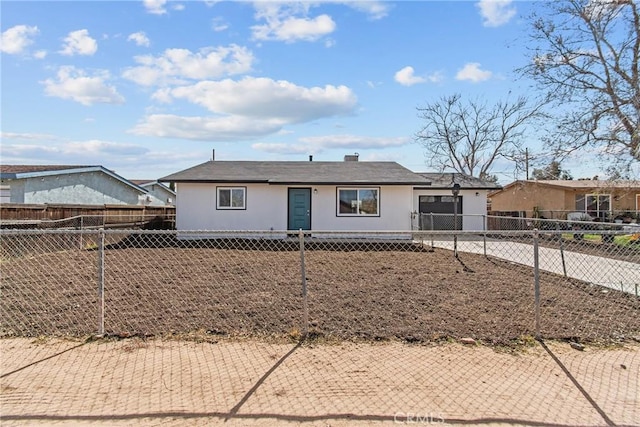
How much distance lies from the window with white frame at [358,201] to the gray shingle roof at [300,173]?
1.75ft

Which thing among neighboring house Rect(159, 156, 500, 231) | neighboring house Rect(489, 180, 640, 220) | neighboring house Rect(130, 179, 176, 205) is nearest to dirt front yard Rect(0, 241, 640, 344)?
neighboring house Rect(159, 156, 500, 231)

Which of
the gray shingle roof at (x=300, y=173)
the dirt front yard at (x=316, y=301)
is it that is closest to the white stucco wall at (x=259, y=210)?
the gray shingle roof at (x=300, y=173)

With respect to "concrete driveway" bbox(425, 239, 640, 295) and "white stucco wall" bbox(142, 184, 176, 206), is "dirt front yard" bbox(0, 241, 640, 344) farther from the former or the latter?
"white stucco wall" bbox(142, 184, 176, 206)

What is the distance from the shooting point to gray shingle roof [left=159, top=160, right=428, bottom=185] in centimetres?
1506

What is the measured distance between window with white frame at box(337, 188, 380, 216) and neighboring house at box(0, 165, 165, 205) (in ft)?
45.9

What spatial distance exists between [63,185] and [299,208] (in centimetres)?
1275

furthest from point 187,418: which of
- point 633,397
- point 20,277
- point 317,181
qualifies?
point 317,181

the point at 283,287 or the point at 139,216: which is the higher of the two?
the point at 139,216

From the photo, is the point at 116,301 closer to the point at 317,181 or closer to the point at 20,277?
the point at 20,277

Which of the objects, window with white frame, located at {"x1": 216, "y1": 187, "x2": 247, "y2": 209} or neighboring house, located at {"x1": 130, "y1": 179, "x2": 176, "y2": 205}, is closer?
window with white frame, located at {"x1": 216, "y1": 187, "x2": 247, "y2": 209}

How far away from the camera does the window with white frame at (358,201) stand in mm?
15445

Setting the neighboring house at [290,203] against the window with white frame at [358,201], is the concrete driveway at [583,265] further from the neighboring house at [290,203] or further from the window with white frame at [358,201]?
the window with white frame at [358,201]

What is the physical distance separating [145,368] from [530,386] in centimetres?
363

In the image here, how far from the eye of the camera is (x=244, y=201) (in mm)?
15680
